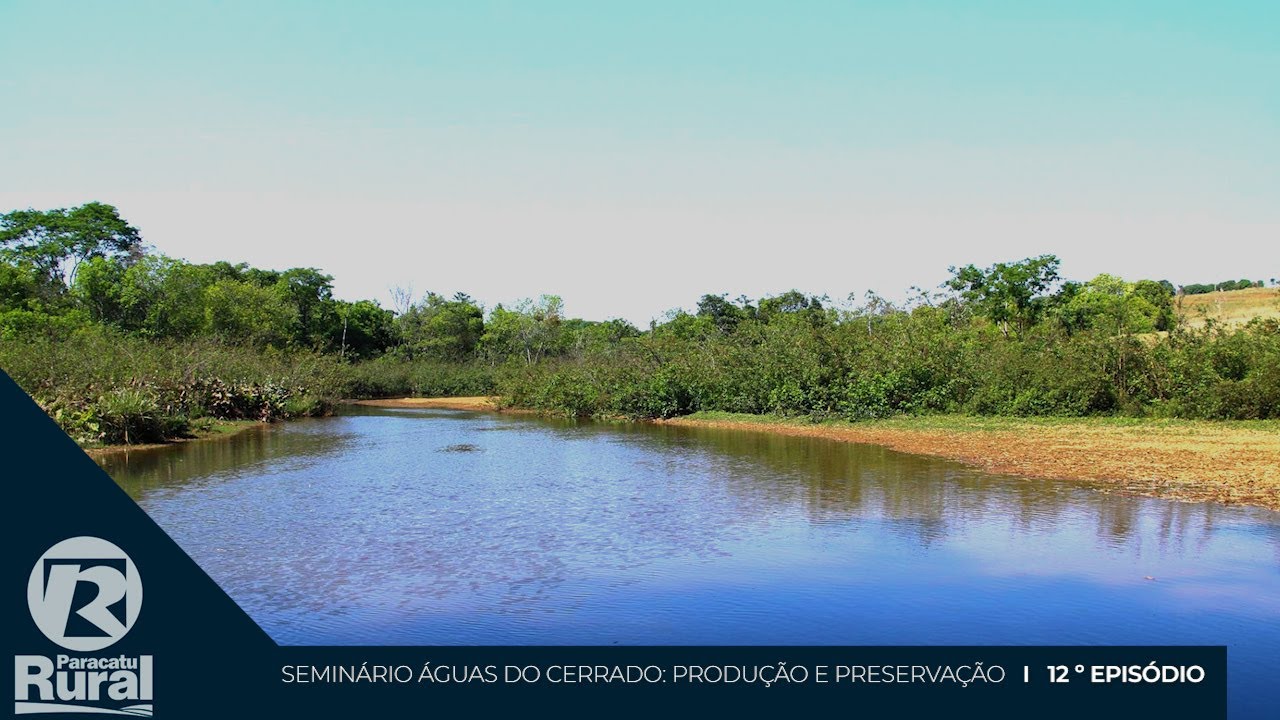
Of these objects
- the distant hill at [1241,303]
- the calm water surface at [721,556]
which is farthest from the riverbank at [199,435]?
the distant hill at [1241,303]

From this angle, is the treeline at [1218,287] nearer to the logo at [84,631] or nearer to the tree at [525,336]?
the tree at [525,336]

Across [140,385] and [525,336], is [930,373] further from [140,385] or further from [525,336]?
[525,336]

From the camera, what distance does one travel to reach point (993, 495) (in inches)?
562

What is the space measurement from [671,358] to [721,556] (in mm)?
26200

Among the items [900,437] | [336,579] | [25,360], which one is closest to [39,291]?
[25,360]

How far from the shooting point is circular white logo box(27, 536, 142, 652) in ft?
18.1

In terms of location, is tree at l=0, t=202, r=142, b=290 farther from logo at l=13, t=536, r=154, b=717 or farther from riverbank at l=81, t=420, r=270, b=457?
logo at l=13, t=536, r=154, b=717

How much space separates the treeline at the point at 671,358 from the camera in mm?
24281

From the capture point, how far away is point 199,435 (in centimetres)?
2494

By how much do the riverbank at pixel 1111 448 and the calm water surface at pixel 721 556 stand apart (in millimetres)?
988

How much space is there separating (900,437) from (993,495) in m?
10.00

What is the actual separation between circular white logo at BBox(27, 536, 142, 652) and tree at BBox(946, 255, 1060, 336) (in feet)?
134

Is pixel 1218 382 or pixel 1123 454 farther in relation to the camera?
pixel 1218 382

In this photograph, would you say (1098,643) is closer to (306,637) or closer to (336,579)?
(306,637)
